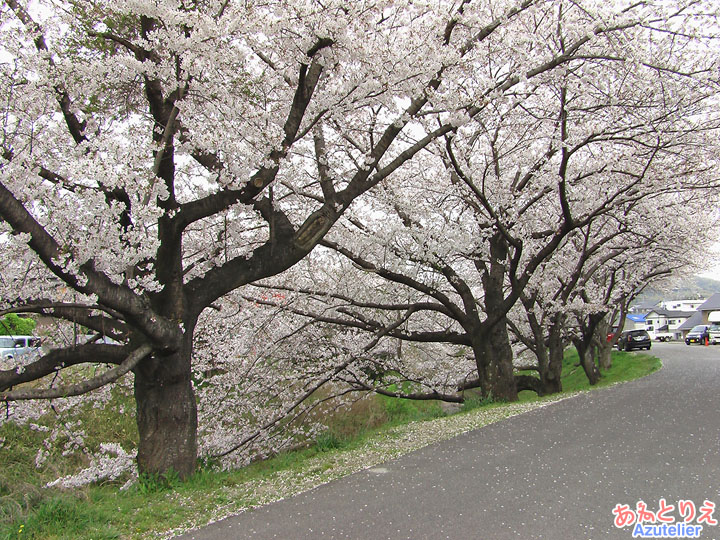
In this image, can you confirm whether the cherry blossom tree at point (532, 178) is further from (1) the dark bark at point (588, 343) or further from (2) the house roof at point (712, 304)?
(2) the house roof at point (712, 304)

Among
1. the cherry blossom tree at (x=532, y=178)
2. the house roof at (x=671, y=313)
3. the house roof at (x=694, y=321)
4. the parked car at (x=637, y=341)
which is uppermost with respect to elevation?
the cherry blossom tree at (x=532, y=178)

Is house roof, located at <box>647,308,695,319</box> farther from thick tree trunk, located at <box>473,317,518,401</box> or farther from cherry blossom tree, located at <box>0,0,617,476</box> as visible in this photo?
cherry blossom tree, located at <box>0,0,617,476</box>

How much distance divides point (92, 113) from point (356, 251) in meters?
5.70

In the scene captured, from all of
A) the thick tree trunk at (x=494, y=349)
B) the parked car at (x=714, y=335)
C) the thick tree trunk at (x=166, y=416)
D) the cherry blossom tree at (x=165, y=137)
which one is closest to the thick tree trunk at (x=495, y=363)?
the thick tree trunk at (x=494, y=349)

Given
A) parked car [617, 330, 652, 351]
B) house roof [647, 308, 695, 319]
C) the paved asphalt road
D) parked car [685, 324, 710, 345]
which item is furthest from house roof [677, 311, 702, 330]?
the paved asphalt road

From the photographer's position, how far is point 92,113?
22.2ft

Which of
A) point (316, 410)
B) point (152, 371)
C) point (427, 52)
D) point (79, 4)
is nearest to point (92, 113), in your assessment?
point (79, 4)

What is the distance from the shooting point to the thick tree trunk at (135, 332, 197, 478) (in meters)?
6.45

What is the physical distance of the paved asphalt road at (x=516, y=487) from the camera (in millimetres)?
4316

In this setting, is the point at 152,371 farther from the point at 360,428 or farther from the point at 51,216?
the point at 360,428

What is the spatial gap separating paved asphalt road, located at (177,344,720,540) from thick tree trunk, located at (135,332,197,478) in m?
1.90

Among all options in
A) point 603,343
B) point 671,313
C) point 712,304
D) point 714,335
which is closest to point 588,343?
point 603,343

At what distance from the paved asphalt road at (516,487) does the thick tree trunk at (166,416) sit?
190cm

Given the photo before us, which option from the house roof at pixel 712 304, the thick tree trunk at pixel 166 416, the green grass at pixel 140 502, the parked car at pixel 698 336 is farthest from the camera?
the house roof at pixel 712 304
